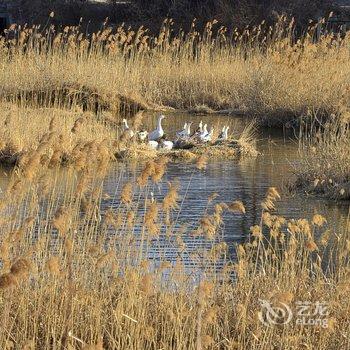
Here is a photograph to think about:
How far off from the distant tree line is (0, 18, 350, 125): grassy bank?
24.1 ft

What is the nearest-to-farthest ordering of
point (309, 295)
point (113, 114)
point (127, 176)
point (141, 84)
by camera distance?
point (309, 295) < point (127, 176) < point (113, 114) < point (141, 84)

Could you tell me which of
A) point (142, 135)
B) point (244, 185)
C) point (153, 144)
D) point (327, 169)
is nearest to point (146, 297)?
point (327, 169)

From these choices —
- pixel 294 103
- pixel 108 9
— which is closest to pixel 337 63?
pixel 294 103

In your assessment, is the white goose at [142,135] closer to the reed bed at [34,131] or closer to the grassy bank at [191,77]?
the reed bed at [34,131]

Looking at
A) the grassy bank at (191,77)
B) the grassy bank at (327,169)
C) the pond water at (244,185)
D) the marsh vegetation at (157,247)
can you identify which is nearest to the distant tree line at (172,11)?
the grassy bank at (191,77)

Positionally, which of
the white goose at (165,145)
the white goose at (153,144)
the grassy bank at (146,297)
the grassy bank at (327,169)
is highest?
the grassy bank at (146,297)

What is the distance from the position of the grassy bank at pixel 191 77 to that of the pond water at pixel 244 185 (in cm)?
151

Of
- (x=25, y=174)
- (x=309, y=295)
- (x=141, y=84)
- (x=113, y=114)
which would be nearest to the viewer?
(x=25, y=174)

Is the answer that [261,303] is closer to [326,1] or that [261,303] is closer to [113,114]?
[113,114]

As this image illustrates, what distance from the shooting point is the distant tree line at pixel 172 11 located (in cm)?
3014

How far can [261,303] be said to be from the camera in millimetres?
6004

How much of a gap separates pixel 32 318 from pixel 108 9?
28126mm

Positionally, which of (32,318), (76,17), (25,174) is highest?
(25,174)

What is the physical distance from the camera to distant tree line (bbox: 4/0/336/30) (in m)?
30.1
